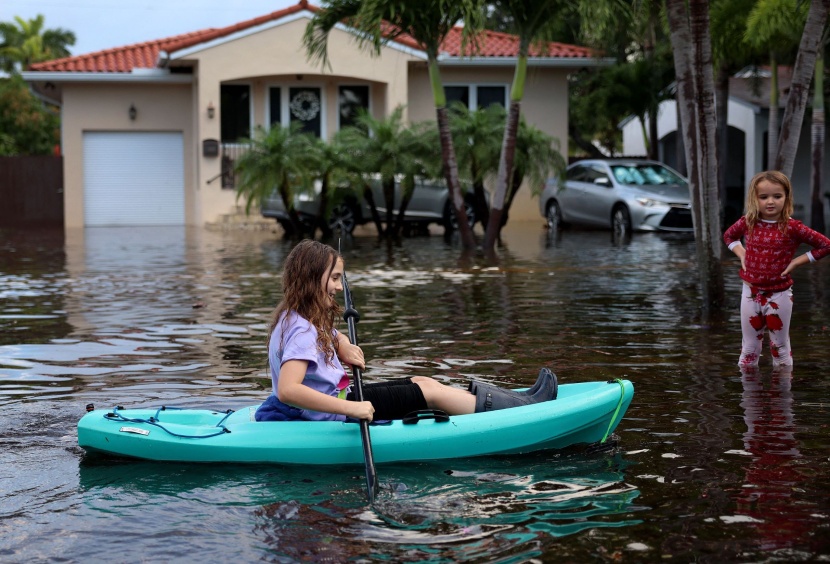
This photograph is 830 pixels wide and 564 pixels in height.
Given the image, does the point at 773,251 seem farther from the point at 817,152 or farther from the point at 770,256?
the point at 817,152

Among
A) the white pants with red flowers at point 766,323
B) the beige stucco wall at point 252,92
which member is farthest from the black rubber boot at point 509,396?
the beige stucco wall at point 252,92

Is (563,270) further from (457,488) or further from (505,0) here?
(457,488)

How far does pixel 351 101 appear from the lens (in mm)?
31828

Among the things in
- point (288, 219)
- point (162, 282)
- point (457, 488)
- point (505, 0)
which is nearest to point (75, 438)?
point (457, 488)

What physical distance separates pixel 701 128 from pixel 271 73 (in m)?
20.8

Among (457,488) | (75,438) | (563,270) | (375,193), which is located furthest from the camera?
(375,193)

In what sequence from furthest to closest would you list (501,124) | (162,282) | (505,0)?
(501,124) < (505,0) < (162,282)

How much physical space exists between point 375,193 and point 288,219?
1870mm

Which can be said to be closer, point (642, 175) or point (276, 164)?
point (276, 164)

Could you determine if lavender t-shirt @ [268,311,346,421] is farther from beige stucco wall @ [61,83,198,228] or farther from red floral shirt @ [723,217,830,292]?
beige stucco wall @ [61,83,198,228]

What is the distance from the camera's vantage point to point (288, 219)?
81.1ft

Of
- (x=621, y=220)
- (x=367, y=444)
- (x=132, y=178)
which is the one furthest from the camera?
(x=132, y=178)

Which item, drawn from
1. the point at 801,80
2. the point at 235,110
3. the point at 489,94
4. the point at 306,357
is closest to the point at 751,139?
the point at 489,94

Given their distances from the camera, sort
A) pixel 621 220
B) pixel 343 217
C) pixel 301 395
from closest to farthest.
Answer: pixel 301 395, pixel 621 220, pixel 343 217
